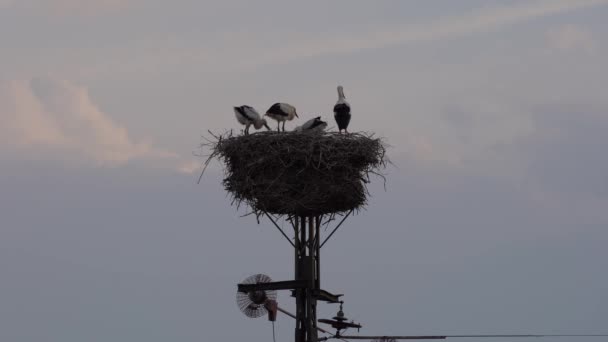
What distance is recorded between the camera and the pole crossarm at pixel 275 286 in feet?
55.9

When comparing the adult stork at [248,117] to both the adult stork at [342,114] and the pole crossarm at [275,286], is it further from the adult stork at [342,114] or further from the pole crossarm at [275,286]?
the pole crossarm at [275,286]

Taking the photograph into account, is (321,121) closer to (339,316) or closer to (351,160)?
(351,160)

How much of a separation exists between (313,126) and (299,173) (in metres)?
1.33

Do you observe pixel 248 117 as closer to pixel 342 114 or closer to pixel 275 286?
pixel 342 114

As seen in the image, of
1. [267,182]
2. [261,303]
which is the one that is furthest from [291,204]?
[261,303]

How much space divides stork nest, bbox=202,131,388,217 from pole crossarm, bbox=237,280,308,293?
105 cm

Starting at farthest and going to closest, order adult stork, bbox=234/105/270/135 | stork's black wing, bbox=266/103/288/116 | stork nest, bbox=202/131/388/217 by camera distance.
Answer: stork's black wing, bbox=266/103/288/116, adult stork, bbox=234/105/270/135, stork nest, bbox=202/131/388/217

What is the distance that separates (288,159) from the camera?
Result: 17.0 metres

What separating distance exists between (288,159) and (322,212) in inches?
40.5

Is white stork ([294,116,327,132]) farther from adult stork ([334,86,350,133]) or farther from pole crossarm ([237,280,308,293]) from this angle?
pole crossarm ([237,280,308,293])

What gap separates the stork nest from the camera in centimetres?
1695

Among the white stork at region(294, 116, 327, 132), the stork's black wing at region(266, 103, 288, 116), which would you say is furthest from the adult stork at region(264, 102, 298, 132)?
the white stork at region(294, 116, 327, 132)

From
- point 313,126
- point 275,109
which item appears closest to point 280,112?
point 275,109

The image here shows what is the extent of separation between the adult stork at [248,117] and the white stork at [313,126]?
1.07 meters
